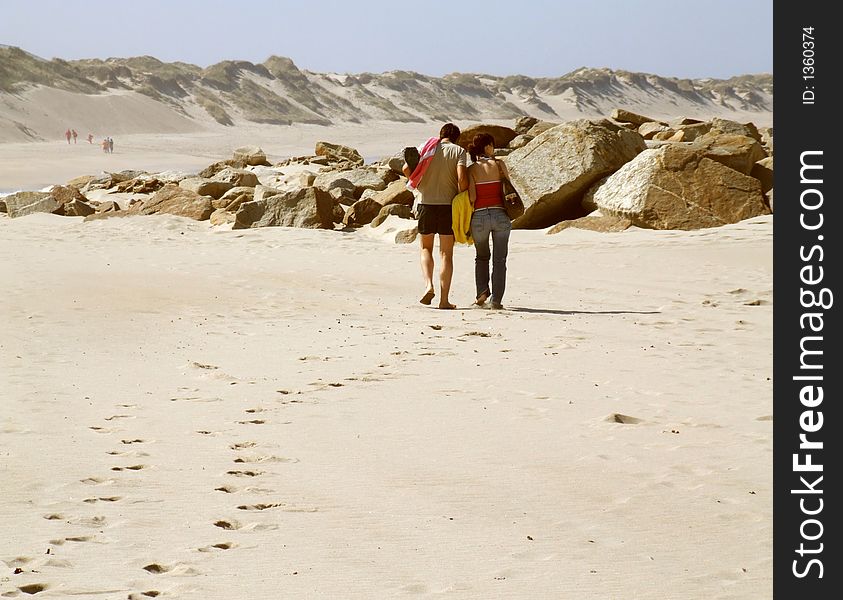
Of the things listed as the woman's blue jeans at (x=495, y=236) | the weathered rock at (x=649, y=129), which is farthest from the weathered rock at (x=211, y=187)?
the woman's blue jeans at (x=495, y=236)

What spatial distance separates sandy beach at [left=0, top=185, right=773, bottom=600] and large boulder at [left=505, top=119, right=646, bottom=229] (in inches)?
176

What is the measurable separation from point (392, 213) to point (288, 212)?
59.6 inches

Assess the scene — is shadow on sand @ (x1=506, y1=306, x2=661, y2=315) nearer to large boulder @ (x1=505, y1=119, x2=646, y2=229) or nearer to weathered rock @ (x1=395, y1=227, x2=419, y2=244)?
weathered rock @ (x1=395, y1=227, x2=419, y2=244)

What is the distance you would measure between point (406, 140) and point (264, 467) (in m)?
51.7

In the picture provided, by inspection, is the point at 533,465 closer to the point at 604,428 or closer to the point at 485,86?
the point at 604,428

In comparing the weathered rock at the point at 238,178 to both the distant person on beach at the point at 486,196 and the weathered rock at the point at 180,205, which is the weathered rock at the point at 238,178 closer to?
the weathered rock at the point at 180,205

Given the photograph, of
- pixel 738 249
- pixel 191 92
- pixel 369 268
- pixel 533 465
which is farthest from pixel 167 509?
pixel 191 92

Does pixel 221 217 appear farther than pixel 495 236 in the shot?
Yes

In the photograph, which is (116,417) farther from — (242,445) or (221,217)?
(221,217)

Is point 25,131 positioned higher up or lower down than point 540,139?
higher up

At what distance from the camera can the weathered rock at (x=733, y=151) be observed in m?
14.4

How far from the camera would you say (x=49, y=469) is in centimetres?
447

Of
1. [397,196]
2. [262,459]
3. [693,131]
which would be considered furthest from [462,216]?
[693,131]

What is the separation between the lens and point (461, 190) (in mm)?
8977
